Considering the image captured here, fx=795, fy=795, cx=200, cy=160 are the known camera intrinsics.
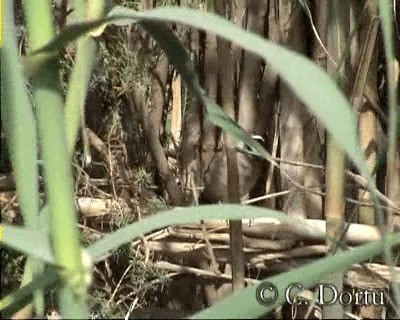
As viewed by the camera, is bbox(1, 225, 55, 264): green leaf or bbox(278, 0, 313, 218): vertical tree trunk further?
bbox(278, 0, 313, 218): vertical tree trunk

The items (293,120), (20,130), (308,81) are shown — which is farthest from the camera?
(293,120)

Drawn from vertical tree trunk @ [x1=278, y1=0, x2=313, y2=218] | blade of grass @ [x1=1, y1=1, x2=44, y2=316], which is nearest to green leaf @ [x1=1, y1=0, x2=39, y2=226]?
blade of grass @ [x1=1, y1=1, x2=44, y2=316]

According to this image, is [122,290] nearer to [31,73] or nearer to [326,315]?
[326,315]

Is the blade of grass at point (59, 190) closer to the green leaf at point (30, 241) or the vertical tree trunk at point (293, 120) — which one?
the green leaf at point (30, 241)

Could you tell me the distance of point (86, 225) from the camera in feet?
2.72

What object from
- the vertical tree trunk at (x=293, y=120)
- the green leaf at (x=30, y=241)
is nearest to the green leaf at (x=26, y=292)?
the green leaf at (x=30, y=241)

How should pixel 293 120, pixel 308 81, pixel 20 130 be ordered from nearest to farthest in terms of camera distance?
pixel 308 81
pixel 20 130
pixel 293 120

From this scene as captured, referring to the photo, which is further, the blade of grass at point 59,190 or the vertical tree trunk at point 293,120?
the vertical tree trunk at point 293,120

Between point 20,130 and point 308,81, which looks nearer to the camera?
point 308,81

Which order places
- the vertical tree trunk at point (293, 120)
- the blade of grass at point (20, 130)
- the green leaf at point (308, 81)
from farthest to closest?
the vertical tree trunk at point (293, 120) → the blade of grass at point (20, 130) → the green leaf at point (308, 81)

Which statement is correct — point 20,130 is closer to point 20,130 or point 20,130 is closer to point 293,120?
point 20,130

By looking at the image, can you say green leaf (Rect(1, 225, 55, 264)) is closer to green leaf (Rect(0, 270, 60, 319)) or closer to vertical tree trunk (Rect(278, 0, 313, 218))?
green leaf (Rect(0, 270, 60, 319))

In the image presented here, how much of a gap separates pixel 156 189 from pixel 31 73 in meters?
0.52

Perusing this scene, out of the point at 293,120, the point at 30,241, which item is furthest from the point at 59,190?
the point at 293,120
